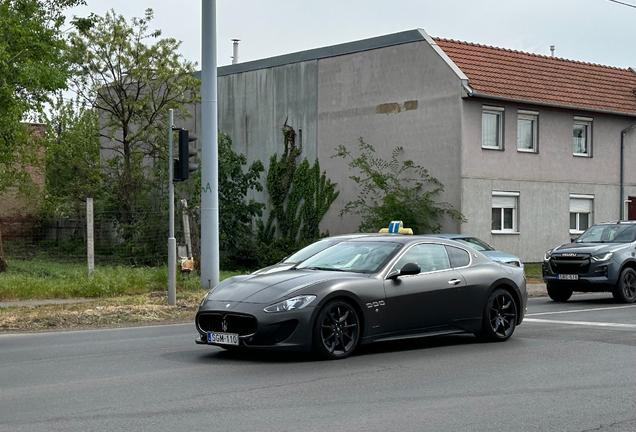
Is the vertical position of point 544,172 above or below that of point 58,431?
above

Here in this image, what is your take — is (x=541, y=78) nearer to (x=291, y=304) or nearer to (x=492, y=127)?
(x=492, y=127)

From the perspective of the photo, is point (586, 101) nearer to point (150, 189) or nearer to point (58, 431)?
point (150, 189)

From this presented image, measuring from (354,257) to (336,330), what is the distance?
49.4 inches

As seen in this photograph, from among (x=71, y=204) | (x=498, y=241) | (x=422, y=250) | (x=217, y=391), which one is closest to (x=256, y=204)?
(x=498, y=241)

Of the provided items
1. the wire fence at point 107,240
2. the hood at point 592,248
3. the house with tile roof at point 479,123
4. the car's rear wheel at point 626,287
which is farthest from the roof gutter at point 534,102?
the car's rear wheel at point 626,287

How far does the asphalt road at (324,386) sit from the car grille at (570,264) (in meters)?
7.05

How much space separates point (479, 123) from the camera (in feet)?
98.7

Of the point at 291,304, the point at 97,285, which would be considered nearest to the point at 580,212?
the point at 97,285

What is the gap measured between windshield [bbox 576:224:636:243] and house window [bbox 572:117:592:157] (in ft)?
43.1

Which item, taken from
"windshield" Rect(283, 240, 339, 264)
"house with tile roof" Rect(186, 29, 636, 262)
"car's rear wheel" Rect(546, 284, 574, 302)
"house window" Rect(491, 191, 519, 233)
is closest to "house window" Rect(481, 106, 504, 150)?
"house with tile roof" Rect(186, 29, 636, 262)

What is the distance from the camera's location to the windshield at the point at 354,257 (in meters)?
10.8

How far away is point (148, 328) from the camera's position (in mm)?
14195

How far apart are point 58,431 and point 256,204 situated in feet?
93.5

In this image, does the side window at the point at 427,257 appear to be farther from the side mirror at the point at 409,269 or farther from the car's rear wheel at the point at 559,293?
the car's rear wheel at the point at 559,293
